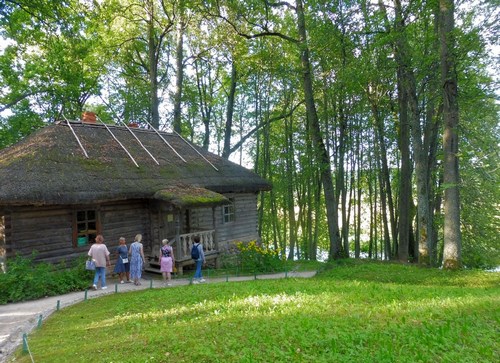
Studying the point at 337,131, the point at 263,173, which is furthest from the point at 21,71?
the point at 337,131

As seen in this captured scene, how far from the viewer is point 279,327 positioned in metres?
5.71

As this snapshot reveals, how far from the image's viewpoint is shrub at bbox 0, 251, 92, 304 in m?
9.73

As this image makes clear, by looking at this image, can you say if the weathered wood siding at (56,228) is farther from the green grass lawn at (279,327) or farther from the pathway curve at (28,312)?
the green grass lawn at (279,327)

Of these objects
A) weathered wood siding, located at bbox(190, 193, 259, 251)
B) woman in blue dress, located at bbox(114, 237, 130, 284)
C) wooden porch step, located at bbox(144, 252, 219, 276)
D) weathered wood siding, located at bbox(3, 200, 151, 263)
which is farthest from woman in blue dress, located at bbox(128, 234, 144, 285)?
weathered wood siding, located at bbox(190, 193, 259, 251)

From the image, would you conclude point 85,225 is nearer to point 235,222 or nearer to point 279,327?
point 235,222

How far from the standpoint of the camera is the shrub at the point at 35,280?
973cm

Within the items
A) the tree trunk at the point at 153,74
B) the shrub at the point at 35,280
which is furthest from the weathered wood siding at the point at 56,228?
the tree trunk at the point at 153,74

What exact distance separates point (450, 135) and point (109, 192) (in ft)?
38.1

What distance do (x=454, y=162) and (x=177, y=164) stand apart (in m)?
11.4

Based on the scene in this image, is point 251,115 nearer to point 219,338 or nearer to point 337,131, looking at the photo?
point 337,131

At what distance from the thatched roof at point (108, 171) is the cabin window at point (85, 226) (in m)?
1.35

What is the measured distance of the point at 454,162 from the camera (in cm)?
1134

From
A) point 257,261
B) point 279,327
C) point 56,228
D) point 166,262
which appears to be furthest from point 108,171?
point 279,327

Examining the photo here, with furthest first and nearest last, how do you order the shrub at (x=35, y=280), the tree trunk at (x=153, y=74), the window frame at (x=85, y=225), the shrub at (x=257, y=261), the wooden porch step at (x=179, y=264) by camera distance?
the tree trunk at (x=153, y=74), the shrub at (x=257, y=261), the wooden porch step at (x=179, y=264), the window frame at (x=85, y=225), the shrub at (x=35, y=280)
